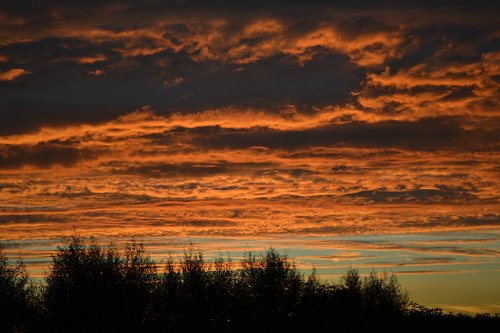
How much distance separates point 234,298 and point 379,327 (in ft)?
64.6

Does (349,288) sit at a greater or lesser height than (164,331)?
greater

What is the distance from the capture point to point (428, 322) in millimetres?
92688

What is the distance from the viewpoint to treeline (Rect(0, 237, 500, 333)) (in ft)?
227

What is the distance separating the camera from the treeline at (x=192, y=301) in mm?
69125

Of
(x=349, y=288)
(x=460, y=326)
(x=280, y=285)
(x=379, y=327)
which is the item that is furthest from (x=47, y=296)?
(x=349, y=288)

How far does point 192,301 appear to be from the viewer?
86125 millimetres

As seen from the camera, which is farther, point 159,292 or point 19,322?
point 159,292

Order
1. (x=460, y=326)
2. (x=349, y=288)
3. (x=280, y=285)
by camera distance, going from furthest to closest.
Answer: (x=349, y=288) → (x=280, y=285) → (x=460, y=326)

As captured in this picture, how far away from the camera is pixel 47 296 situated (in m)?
72.3

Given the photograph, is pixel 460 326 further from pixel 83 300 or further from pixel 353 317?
pixel 83 300

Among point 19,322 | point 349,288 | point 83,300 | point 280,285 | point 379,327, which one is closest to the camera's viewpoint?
point 83,300

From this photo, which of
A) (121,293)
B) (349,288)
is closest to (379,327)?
(349,288)

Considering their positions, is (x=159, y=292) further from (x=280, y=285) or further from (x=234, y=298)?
(x=280, y=285)

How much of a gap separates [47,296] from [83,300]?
6.40 m
